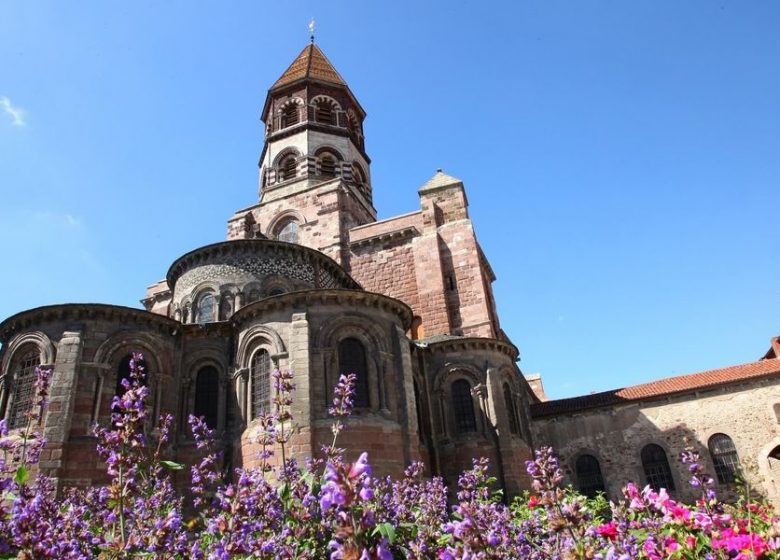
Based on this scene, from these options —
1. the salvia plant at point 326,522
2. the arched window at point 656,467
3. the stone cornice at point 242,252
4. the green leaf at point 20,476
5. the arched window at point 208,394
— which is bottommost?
the salvia plant at point 326,522

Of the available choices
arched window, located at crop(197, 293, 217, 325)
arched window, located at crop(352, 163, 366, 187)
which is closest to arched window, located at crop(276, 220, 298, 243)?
arched window, located at crop(352, 163, 366, 187)

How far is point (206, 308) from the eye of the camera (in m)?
20.7

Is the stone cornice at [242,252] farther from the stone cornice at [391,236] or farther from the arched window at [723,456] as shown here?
the arched window at [723,456]

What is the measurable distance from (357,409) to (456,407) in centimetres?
485

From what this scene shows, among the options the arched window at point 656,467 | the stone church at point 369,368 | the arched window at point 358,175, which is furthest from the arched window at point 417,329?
the arched window at point 358,175

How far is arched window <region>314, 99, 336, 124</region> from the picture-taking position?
3375 centimetres

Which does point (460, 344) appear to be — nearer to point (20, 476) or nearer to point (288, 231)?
point (288, 231)

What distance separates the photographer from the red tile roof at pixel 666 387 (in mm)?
20797

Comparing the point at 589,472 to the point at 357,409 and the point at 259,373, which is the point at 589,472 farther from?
the point at 259,373

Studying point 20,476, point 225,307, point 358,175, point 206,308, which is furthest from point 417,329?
point 20,476

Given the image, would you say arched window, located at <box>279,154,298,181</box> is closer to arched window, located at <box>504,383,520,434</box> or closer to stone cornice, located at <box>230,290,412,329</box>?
stone cornice, located at <box>230,290,412,329</box>

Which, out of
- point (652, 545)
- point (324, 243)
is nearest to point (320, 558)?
point (652, 545)

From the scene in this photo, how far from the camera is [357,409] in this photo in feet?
52.2

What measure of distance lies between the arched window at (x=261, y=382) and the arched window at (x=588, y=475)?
508 inches
